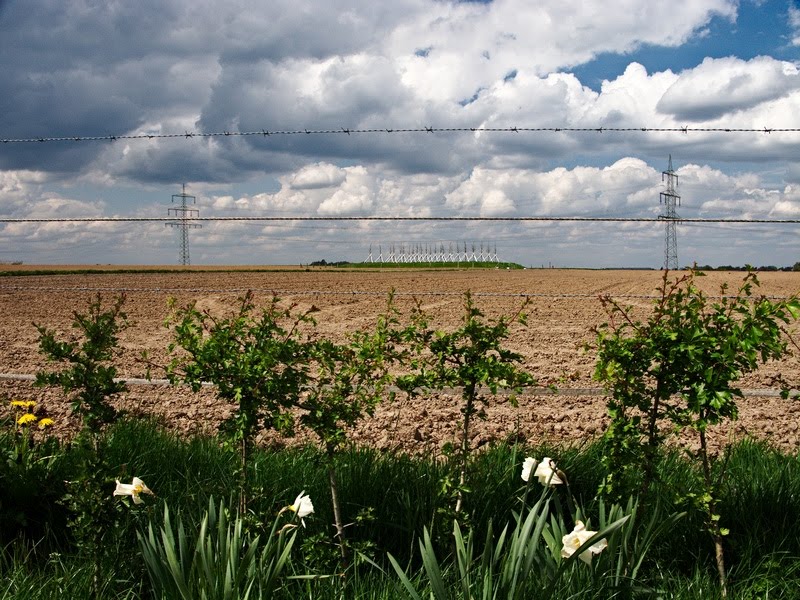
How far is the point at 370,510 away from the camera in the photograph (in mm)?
3129

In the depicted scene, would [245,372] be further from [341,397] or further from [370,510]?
[370,510]

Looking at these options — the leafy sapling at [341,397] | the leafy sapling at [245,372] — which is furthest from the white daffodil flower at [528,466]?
the leafy sapling at [245,372]

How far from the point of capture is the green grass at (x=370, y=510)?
116 inches

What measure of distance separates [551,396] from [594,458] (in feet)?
6.32

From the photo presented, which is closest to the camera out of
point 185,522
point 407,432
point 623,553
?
point 623,553

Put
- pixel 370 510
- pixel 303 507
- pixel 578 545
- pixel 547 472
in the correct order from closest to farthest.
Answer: pixel 578 545, pixel 303 507, pixel 547 472, pixel 370 510

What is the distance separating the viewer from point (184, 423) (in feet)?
17.2

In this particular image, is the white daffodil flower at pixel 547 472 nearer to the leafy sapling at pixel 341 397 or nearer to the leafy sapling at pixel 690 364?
the leafy sapling at pixel 690 364

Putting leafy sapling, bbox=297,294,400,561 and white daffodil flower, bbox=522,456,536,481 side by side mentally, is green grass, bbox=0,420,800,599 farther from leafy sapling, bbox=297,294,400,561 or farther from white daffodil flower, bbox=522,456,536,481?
white daffodil flower, bbox=522,456,536,481

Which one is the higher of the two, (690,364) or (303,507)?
(690,364)

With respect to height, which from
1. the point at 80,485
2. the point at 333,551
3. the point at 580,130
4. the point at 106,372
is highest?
the point at 580,130

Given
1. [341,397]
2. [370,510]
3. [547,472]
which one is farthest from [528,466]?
[341,397]

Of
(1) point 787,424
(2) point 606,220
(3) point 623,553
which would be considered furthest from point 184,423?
(1) point 787,424

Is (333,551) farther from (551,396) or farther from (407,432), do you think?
(551,396)
